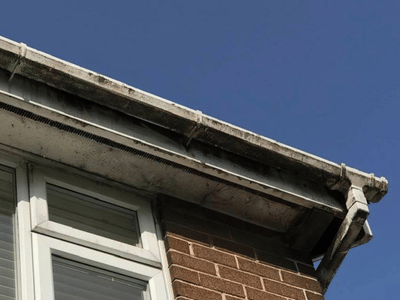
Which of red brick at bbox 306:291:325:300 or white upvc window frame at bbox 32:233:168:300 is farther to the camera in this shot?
red brick at bbox 306:291:325:300

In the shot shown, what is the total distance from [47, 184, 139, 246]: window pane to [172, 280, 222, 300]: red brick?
0.37m

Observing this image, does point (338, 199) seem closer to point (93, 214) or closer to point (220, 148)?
point (220, 148)

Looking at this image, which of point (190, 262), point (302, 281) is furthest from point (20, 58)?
point (302, 281)

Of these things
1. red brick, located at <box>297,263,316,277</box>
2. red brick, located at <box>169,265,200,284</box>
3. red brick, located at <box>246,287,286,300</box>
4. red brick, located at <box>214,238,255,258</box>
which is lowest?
red brick, located at <box>246,287,286,300</box>

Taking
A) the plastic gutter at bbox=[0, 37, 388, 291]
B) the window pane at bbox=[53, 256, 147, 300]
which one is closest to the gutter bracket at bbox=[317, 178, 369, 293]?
the plastic gutter at bbox=[0, 37, 388, 291]

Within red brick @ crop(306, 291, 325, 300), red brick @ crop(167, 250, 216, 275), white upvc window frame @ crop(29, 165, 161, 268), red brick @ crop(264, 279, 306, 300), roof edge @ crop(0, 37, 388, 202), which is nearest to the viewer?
white upvc window frame @ crop(29, 165, 161, 268)

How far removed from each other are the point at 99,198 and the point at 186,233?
0.53 metres

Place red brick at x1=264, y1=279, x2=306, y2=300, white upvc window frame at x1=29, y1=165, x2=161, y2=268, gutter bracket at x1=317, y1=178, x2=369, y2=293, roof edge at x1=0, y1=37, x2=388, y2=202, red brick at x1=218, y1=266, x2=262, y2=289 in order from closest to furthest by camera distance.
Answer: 1. white upvc window frame at x1=29, y1=165, x2=161, y2=268
2. roof edge at x1=0, y1=37, x2=388, y2=202
3. red brick at x1=218, y1=266, x2=262, y2=289
4. red brick at x1=264, y1=279, x2=306, y2=300
5. gutter bracket at x1=317, y1=178, x2=369, y2=293

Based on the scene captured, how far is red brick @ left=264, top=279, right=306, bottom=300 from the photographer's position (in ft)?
19.2

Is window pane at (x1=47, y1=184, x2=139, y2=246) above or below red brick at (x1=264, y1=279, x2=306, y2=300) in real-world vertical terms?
above

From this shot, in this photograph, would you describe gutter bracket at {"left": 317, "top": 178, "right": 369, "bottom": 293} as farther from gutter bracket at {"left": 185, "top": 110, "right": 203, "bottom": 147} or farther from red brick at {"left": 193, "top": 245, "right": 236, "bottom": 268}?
gutter bracket at {"left": 185, "top": 110, "right": 203, "bottom": 147}

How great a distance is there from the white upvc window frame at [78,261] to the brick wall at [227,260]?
109mm

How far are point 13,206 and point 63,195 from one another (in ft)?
1.18

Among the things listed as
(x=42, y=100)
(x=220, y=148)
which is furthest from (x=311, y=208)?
(x=42, y=100)
